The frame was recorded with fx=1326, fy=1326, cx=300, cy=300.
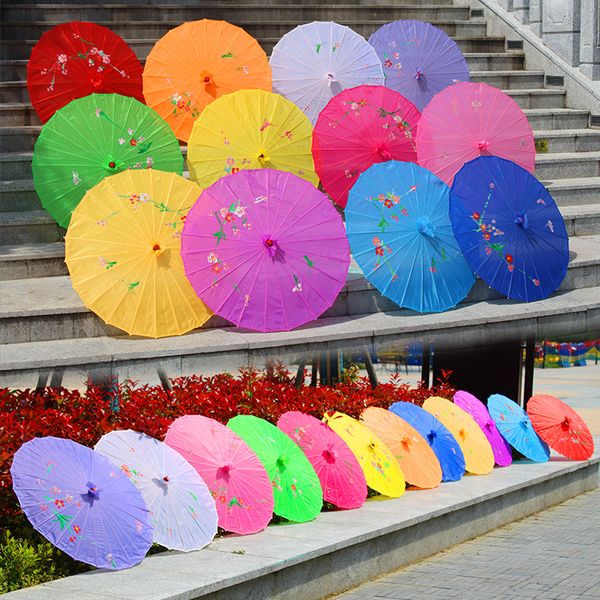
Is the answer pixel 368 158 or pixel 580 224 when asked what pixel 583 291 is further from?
pixel 368 158

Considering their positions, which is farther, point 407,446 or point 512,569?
point 407,446

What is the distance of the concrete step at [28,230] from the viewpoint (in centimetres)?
1201

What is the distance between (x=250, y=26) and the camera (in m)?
16.1

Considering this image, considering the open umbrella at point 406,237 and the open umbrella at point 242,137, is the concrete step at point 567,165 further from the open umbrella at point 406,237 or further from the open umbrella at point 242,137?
the open umbrella at point 242,137

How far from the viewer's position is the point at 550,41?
56.2ft

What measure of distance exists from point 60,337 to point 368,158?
368cm

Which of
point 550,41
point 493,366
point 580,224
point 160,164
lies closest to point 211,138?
point 160,164

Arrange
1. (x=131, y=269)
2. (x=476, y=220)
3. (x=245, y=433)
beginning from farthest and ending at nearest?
(x=476, y=220) < (x=131, y=269) < (x=245, y=433)

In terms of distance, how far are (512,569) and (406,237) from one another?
370cm

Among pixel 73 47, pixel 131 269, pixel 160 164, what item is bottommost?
pixel 131 269

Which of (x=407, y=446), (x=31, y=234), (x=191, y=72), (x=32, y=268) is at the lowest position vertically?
(x=407, y=446)

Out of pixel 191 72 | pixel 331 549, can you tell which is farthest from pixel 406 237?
pixel 331 549

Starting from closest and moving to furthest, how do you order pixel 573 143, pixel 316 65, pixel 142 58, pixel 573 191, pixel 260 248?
pixel 260 248 → pixel 316 65 → pixel 573 191 → pixel 142 58 → pixel 573 143

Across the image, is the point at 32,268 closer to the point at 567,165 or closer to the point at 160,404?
the point at 160,404
